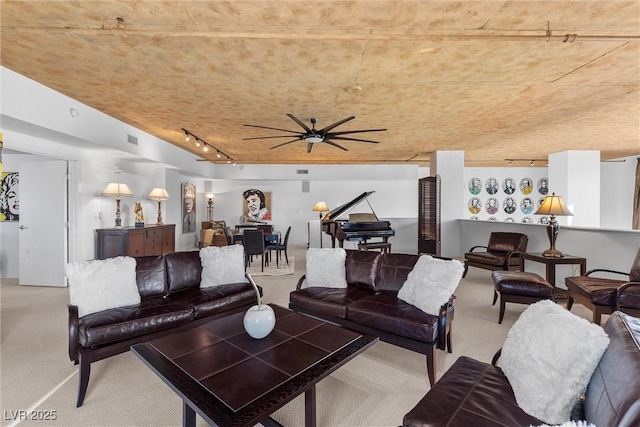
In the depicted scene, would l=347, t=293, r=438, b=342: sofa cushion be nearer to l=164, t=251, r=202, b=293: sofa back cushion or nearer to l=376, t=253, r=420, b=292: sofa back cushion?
l=376, t=253, r=420, b=292: sofa back cushion

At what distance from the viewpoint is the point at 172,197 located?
7793mm

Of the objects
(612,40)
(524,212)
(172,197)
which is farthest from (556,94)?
(172,197)

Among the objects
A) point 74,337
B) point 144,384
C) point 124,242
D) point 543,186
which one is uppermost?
point 543,186

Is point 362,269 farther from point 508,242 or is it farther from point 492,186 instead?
point 492,186

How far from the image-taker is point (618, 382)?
3.25 ft

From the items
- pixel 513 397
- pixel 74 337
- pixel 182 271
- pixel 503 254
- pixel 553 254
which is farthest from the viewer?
pixel 503 254

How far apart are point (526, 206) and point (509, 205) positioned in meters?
0.55

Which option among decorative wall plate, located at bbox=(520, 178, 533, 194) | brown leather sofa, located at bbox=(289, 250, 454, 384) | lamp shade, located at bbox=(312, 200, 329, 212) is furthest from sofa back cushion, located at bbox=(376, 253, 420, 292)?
decorative wall plate, located at bbox=(520, 178, 533, 194)

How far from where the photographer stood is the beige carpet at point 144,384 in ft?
6.02

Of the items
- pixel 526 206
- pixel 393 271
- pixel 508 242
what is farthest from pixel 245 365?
pixel 526 206

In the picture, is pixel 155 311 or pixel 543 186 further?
pixel 543 186

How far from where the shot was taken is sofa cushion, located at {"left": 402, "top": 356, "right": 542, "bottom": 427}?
118cm

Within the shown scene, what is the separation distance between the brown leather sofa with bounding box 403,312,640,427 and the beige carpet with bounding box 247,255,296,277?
4.49 metres

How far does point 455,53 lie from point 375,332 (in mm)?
2709
